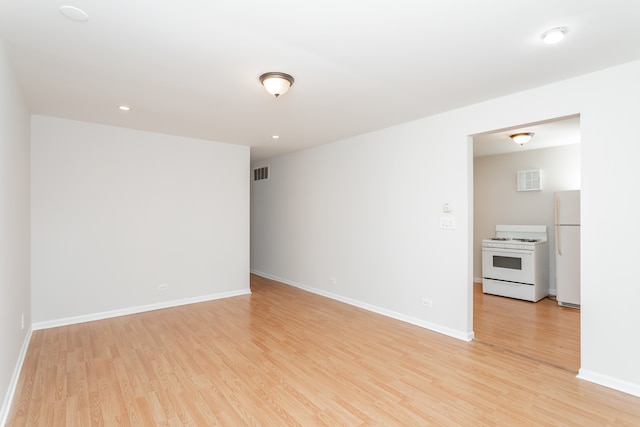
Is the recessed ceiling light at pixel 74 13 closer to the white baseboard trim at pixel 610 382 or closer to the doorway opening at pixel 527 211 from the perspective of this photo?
the doorway opening at pixel 527 211

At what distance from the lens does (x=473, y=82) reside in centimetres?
292

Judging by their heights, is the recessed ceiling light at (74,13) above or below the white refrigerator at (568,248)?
above

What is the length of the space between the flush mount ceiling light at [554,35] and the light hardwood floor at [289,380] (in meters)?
2.53

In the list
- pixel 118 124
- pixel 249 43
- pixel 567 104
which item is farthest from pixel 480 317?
pixel 118 124

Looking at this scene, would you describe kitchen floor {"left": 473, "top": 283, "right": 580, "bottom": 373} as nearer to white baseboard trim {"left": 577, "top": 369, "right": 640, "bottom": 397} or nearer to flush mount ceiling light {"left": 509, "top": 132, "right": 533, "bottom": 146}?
white baseboard trim {"left": 577, "top": 369, "right": 640, "bottom": 397}

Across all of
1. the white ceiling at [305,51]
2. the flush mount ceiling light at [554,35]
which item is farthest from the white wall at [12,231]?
the flush mount ceiling light at [554,35]

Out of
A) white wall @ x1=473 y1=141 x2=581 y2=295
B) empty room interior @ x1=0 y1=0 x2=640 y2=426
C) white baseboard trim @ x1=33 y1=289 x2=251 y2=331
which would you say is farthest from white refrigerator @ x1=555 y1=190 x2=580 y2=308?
white baseboard trim @ x1=33 y1=289 x2=251 y2=331

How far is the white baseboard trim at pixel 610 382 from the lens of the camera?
2488 millimetres

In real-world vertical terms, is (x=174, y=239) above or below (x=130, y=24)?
below

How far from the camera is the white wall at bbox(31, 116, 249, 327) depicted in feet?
13.1

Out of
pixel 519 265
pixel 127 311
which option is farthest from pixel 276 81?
pixel 519 265

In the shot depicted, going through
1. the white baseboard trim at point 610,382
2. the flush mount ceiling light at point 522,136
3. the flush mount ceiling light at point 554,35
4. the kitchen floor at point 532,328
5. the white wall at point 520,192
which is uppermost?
the flush mount ceiling light at point 554,35

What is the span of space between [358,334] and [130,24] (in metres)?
3.51

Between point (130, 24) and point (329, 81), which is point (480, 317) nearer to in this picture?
point (329, 81)
